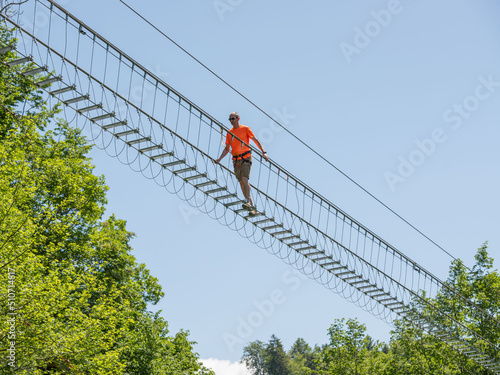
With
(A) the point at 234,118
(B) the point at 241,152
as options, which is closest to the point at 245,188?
(B) the point at 241,152

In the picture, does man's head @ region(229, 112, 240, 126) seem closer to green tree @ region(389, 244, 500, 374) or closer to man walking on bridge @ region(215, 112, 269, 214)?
man walking on bridge @ region(215, 112, 269, 214)

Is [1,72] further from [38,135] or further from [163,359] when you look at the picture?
[163,359]

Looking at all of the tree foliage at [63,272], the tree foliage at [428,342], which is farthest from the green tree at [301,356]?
the tree foliage at [63,272]

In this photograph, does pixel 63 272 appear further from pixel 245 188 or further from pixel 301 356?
pixel 301 356

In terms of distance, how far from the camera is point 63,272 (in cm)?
2091

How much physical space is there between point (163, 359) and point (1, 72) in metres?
12.5

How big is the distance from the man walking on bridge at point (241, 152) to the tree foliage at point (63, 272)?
5429 mm

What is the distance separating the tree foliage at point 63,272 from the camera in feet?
56.6

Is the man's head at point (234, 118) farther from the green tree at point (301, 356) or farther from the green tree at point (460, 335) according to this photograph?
the green tree at point (301, 356)

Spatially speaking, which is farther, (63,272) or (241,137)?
(63,272)

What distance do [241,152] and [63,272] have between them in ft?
32.3

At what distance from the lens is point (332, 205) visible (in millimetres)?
14820

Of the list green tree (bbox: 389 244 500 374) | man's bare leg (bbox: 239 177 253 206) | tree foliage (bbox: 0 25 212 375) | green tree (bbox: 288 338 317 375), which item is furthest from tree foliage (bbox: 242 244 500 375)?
green tree (bbox: 288 338 317 375)

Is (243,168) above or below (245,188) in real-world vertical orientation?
above
